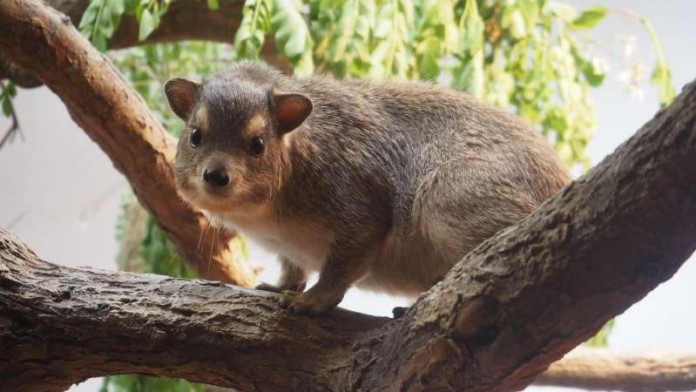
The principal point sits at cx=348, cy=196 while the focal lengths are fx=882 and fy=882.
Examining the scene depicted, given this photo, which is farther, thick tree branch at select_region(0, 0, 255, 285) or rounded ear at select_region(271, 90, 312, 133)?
thick tree branch at select_region(0, 0, 255, 285)

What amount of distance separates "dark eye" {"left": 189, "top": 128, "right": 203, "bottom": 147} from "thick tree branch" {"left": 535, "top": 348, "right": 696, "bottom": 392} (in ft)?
7.16

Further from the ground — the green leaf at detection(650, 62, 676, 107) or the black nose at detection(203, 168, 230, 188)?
the green leaf at detection(650, 62, 676, 107)

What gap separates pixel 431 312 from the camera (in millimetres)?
2365

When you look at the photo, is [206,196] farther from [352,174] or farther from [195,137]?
[352,174]

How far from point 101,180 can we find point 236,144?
3.45 m

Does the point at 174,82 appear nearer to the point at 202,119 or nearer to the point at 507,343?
the point at 202,119

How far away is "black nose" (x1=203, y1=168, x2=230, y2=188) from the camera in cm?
278

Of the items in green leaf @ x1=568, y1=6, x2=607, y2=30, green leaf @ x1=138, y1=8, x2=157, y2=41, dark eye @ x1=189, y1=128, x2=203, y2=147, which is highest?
green leaf @ x1=568, y1=6, x2=607, y2=30

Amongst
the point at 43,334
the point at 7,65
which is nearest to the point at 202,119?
the point at 43,334

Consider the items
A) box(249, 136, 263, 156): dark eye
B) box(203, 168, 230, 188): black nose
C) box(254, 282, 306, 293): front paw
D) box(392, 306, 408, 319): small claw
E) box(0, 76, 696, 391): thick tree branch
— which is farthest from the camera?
box(254, 282, 306, 293): front paw

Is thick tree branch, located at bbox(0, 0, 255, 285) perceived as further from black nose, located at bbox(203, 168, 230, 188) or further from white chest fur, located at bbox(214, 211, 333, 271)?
black nose, located at bbox(203, 168, 230, 188)

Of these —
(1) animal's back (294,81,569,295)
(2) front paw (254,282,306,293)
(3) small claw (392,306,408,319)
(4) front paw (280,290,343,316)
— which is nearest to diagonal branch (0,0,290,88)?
(1) animal's back (294,81,569,295)

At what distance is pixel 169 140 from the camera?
4.16 m

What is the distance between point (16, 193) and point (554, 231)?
14.2 feet
